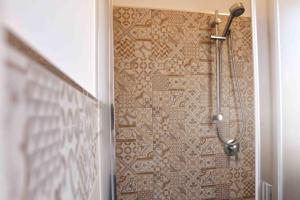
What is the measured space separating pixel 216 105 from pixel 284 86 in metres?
0.82

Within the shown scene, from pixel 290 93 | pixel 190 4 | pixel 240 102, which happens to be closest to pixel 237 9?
pixel 190 4

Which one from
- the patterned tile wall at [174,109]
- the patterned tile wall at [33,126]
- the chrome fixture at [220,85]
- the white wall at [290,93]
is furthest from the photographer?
the chrome fixture at [220,85]

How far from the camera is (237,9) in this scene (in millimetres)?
1492

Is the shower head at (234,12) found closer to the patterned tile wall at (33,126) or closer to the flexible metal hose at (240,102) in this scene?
the flexible metal hose at (240,102)

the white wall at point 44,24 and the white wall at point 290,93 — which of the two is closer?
the white wall at point 44,24

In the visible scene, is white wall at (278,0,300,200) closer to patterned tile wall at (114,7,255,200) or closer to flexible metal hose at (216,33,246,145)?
patterned tile wall at (114,7,255,200)

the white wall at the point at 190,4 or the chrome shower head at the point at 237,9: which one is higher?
the white wall at the point at 190,4

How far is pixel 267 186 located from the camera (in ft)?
2.60

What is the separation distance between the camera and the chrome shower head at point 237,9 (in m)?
1.48

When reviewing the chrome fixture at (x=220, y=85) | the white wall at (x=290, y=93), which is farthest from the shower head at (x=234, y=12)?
the white wall at (x=290, y=93)

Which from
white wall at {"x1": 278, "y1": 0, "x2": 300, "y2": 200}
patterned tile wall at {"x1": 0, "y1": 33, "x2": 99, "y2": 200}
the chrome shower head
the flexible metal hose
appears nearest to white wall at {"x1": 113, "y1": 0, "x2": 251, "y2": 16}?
the chrome shower head

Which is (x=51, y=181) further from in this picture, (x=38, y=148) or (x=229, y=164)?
(x=229, y=164)

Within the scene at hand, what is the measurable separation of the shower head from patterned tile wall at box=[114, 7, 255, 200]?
0.20 feet

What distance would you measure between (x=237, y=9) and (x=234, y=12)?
3 centimetres
